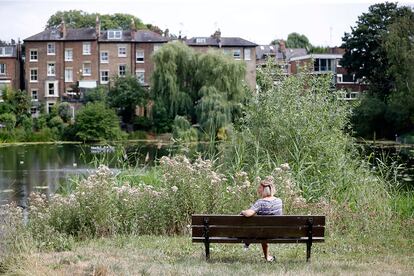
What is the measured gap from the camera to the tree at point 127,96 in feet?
200

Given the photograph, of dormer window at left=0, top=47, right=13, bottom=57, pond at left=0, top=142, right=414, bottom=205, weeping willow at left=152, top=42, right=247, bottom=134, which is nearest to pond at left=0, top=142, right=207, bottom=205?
pond at left=0, top=142, right=414, bottom=205

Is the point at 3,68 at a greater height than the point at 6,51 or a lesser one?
lesser

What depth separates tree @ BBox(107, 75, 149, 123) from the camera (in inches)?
2394

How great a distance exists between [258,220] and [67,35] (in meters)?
65.3

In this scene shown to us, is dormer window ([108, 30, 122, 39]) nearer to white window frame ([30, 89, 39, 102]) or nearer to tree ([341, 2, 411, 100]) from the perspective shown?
white window frame ([30, 89, 39, 102])

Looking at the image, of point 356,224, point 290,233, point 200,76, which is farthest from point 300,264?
point 200,76

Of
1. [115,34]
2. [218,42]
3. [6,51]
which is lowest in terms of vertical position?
[6,51]

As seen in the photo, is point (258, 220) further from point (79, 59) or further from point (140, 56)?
point (79, 59)

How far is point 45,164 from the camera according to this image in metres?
37.7

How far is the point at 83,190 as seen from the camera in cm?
1019

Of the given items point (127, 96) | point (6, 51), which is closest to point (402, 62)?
point (127, 96)

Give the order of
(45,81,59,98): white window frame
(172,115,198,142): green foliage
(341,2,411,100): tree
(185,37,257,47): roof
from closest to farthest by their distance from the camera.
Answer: (172,115,198,142): green foliage < (341,2,411,100): tree < (45,81,59,98): white window frame < (185,37,257,47): roof

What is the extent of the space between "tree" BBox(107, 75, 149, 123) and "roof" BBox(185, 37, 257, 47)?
1156cm

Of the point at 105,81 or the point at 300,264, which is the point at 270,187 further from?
the point at 105,81
